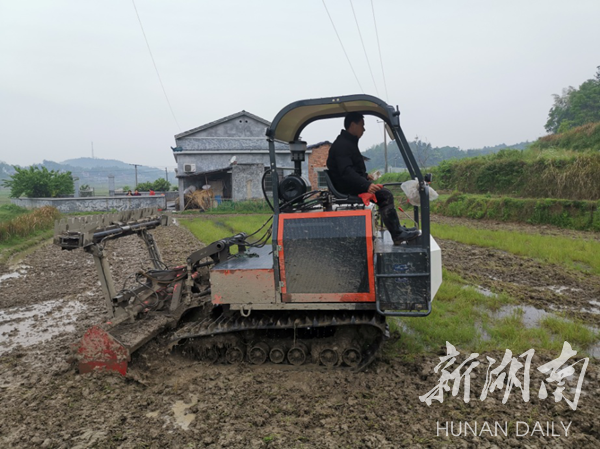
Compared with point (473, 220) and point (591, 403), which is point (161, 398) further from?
point (473, 220)

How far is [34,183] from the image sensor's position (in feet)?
101

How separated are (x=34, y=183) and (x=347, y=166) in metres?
32.8

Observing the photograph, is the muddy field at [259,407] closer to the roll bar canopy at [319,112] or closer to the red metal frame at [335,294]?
the red metal frame at [335,294]

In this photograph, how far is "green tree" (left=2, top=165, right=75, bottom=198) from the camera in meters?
30.5

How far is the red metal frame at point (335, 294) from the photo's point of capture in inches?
152

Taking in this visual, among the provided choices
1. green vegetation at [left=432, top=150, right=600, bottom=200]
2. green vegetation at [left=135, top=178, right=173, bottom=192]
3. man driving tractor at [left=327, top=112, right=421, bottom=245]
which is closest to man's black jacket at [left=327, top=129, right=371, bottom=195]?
man driving tractor at [left=327, top=112, right=421, bottom=245]

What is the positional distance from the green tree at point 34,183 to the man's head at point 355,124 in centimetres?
3230

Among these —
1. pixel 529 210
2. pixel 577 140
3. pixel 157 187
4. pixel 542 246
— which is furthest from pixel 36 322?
pixel 157 187

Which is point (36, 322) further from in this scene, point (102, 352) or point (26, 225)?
point (26, 225)

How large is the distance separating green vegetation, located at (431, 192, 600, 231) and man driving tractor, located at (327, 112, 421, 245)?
37.8 ft

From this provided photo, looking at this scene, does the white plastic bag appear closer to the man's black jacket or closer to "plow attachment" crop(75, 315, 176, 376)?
the man's black jacket

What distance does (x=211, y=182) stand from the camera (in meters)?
31.7

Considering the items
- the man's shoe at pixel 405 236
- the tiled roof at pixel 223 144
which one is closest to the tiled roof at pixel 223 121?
the tiled roof at pixel 223 144

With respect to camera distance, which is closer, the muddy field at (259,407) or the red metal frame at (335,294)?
the muddy field at (259,407)
